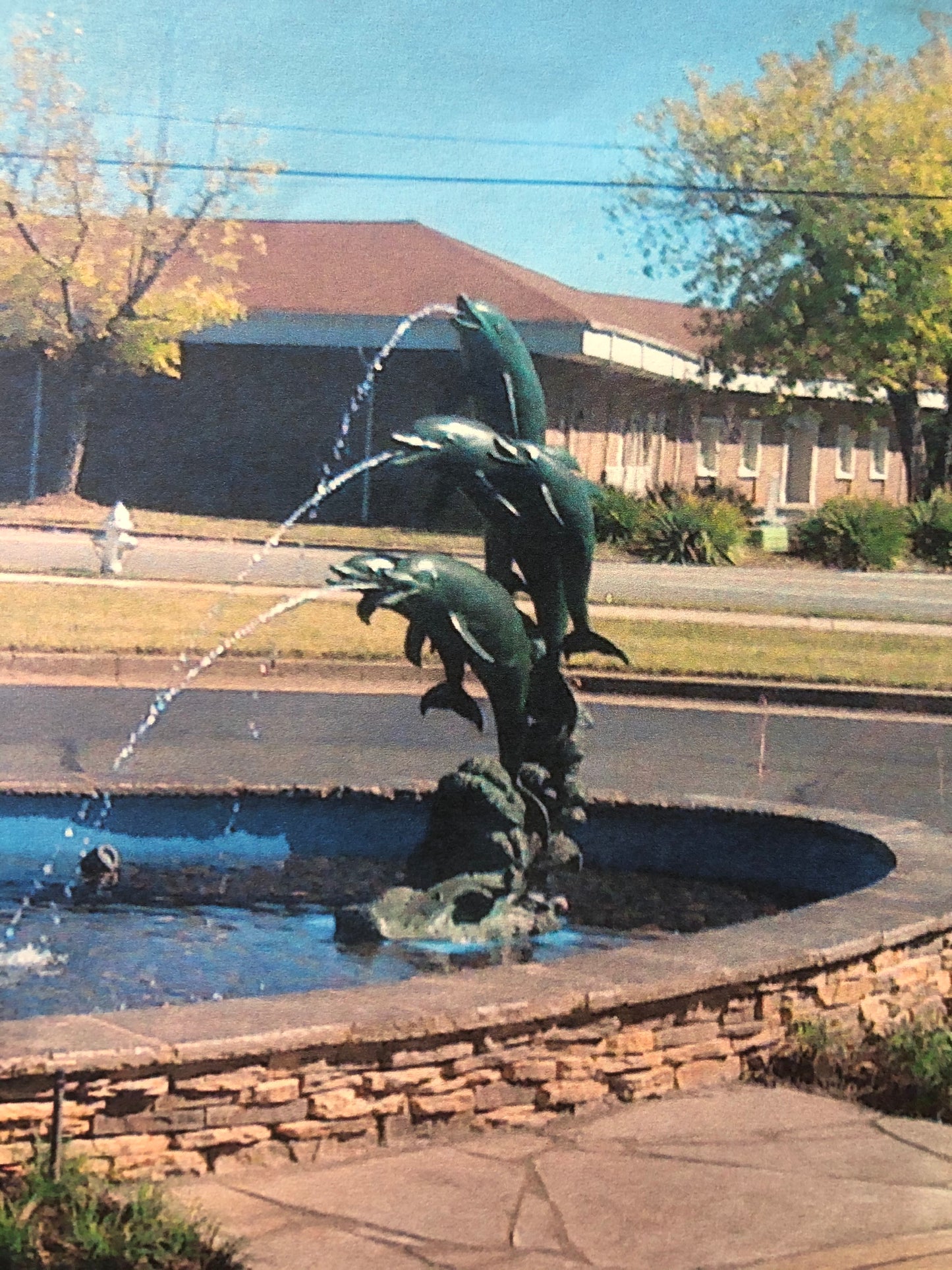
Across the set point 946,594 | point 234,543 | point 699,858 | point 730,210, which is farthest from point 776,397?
point 699,858

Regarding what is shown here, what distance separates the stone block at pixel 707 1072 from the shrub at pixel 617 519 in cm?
2366

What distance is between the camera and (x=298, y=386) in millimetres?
28984

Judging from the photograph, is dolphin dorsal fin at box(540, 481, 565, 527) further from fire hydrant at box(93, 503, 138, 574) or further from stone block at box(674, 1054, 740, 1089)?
fire hydrant at box(93, 503, 138, 574)

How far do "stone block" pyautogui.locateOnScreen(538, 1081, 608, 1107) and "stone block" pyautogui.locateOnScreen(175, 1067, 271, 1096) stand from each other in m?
0.77

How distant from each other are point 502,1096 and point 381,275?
1011 inches

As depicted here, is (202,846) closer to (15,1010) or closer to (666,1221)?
(15,1010)

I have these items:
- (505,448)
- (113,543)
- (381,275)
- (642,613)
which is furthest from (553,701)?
(381,275)

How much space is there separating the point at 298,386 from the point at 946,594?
9177 millimetres

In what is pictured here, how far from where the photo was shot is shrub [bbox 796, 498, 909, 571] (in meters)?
30.1

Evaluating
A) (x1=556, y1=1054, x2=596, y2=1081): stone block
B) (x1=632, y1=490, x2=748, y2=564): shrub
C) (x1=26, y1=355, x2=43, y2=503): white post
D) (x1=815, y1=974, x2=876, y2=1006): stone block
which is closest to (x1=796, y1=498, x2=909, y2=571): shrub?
(x1=632, y1=490, x2=748, y2=564): shrub

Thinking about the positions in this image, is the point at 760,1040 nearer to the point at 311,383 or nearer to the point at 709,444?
the point at 311,383

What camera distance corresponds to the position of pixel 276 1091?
4.45m

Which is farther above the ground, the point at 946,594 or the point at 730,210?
the point at 730,210

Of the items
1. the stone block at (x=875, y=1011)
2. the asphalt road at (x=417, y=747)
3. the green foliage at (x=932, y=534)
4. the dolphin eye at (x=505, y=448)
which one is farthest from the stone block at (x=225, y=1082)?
the green foliage at (x=932, y=534)
